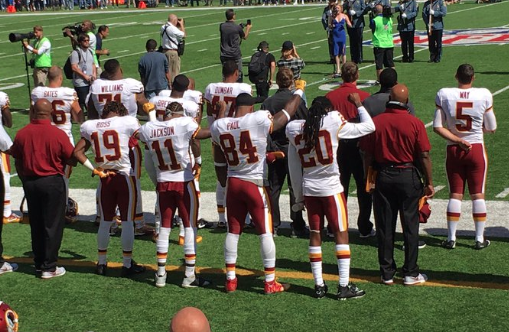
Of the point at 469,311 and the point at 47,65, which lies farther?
the point at 47,65

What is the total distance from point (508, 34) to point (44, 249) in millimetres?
25608

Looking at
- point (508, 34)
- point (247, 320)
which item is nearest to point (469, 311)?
point (247, 320)

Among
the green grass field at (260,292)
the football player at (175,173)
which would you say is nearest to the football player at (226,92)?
the green grass field at (260,292)

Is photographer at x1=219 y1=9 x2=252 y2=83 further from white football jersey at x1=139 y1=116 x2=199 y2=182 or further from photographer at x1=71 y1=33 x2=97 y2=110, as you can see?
white football jersey at x1=139 y1=116 x2=199 y2=182

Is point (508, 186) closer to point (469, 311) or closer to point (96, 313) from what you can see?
point (469, 311)

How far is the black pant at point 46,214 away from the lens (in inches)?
390

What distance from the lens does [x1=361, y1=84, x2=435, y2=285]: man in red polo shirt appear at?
9102 millimetres

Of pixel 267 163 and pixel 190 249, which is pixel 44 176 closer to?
pixel 190 249

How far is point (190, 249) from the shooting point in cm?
942

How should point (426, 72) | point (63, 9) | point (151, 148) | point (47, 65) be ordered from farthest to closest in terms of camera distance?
point (63, 9), point (426, 72), point (47, 65), point (151, 148)

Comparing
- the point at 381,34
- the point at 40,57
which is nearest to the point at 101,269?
the point at 40,57

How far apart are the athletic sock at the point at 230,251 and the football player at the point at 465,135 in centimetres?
270

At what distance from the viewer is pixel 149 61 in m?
17.6

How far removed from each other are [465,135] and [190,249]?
3.35 meters
